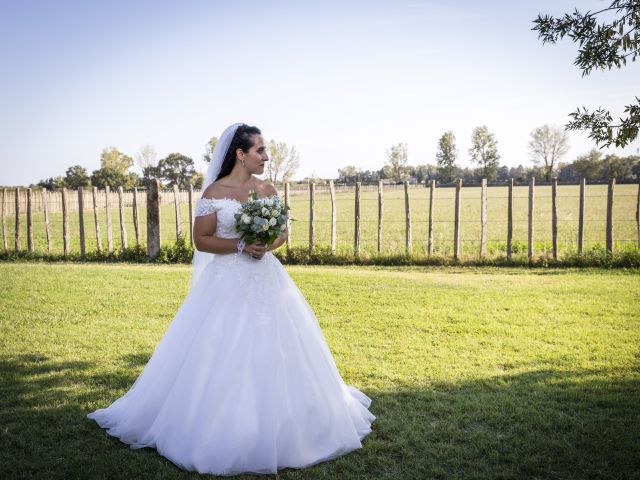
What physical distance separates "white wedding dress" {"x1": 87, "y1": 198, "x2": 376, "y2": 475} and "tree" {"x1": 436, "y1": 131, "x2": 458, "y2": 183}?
111m

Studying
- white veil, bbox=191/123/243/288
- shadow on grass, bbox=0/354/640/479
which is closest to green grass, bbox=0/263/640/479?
shadow on grass, bbox=0/354/640/479

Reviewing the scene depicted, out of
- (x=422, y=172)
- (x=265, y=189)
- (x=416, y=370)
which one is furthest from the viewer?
(x=422, y=172)

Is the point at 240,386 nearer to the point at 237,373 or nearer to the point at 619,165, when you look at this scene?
the point at 237,373

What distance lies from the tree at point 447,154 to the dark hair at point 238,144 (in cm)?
11039

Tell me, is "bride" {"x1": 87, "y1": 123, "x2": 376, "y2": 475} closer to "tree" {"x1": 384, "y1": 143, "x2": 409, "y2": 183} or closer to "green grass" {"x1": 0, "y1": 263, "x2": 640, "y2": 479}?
"green grass" {"x1": 0, "y1": 263, "x2": 640, "y2": 479}

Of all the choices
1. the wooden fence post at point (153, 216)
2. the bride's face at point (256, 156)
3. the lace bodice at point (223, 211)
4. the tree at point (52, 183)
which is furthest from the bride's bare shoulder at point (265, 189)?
the tree at point (52, 183)

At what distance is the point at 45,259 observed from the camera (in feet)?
57.5

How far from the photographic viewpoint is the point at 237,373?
420 cm

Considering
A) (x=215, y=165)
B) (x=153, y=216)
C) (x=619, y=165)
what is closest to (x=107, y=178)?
(x=153, y=216)

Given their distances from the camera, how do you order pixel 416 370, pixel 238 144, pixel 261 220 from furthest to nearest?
1. pixel 416 370
2. pixel 238 144
3. pixel 261 220

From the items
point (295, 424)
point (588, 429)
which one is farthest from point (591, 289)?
point (295, 424)

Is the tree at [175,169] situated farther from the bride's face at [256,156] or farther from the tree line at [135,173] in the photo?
the bride's face at [256,156]

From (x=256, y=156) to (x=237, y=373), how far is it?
2.13 m

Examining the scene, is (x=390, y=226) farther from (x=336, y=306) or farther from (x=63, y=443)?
(x=63, y=443)
